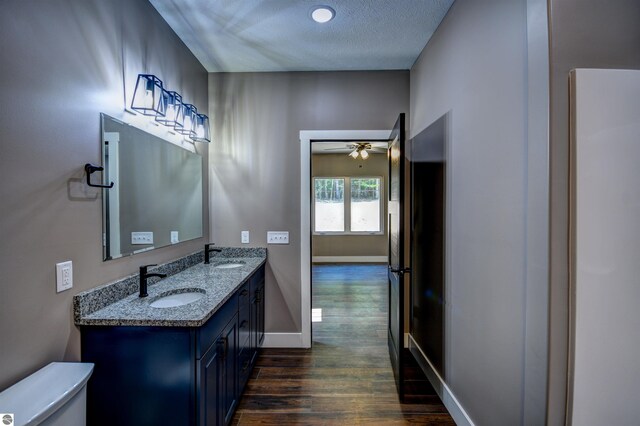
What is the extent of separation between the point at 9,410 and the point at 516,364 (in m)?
1.94

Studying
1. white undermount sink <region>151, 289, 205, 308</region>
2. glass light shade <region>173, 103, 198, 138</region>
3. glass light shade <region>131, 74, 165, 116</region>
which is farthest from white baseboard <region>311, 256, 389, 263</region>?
glass light shade <region>131, 74, 165, 116</region>

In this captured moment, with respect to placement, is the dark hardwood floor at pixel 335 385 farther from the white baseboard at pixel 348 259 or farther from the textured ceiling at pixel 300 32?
the white baseboard at pixel 348 259

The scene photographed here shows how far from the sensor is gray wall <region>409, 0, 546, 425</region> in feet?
4.40

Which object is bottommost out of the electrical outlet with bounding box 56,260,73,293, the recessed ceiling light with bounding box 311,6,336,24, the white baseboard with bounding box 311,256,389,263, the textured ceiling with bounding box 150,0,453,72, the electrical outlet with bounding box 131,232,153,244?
the white baseboard with bounding box 311,256,389,263

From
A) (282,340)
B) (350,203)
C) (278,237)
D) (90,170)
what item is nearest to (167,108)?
(90,170)

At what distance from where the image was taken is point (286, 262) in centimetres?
296

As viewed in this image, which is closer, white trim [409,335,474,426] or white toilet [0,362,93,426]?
white toilet [0,362,93,426]

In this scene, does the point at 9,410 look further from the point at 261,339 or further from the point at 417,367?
the point at 417,367

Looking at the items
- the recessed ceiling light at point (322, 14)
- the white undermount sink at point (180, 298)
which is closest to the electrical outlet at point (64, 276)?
Answer: the white undermount sink at point (180, 298)

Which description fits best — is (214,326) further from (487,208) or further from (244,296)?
(487,208)

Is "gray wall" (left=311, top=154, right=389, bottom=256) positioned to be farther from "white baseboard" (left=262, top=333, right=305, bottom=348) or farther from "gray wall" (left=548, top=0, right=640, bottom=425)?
"gray wall" (left=548, top=0, right=640, bottom=425)

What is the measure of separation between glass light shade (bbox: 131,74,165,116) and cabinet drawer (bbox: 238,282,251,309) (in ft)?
4.37

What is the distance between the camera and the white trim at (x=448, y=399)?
183 centimetres

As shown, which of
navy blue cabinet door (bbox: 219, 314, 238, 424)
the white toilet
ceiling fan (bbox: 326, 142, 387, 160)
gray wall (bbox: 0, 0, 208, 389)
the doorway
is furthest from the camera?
the doorway
